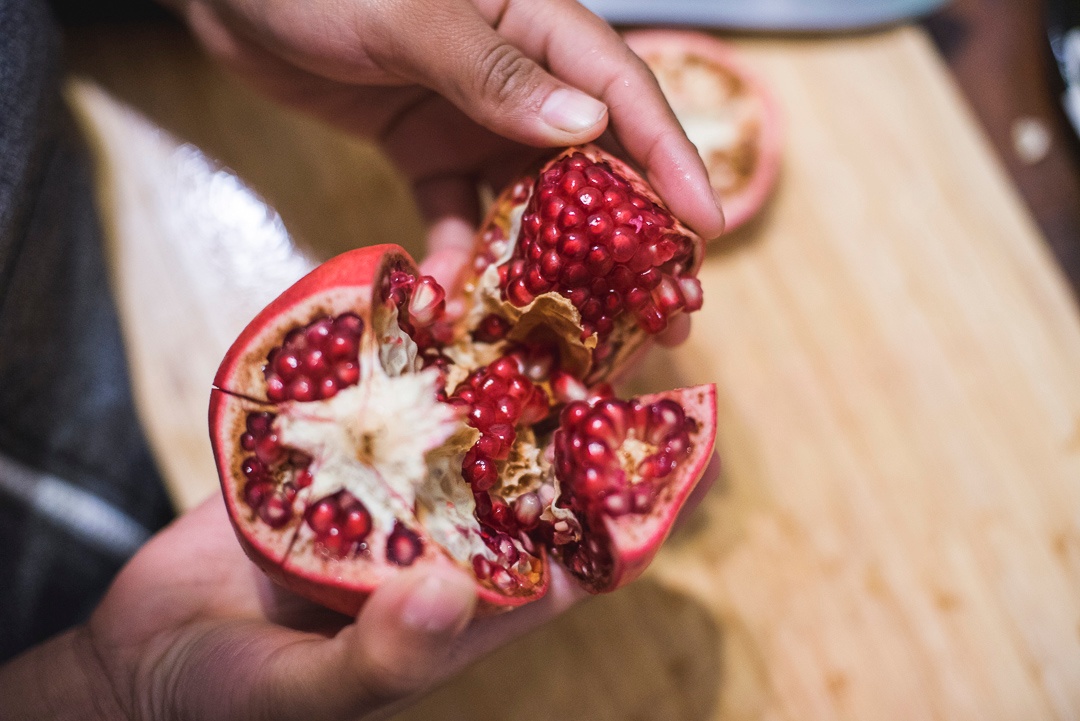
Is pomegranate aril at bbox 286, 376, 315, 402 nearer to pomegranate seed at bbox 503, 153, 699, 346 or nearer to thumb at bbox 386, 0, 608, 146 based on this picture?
pomegranate seed at bbox 503, 153, 699, 346

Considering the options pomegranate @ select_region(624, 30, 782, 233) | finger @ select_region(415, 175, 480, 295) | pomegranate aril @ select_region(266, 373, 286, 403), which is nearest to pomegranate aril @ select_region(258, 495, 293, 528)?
pomegranate aril @ select_region(266, 373, 286, 403)

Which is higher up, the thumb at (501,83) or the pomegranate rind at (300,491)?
the thumb at (501,83)

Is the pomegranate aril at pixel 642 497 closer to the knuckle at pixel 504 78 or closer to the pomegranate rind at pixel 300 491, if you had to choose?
the pomegranate rind at pixel 300 491

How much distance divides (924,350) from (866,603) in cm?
51

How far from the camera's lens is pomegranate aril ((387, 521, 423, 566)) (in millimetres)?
850

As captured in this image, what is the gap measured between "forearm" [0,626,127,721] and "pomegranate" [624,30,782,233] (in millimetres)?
1310

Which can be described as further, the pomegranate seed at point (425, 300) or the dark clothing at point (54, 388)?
the dark clothing at point (54, 388)

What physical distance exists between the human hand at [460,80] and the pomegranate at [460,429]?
0.08 m

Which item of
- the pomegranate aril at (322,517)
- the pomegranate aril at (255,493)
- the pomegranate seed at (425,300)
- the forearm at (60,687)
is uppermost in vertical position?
the pomegranate seed at (425,300)

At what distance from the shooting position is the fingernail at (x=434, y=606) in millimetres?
683

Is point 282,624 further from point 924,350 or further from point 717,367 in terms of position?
point 924,350

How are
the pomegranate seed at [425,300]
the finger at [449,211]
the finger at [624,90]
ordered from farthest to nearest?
1. the finger at [449,211]
2. the finger at [624,90]
3. the pomegranate seed at [425,300]

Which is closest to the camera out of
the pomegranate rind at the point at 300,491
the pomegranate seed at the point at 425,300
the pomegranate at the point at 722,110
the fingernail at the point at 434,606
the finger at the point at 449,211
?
the fingernail at the point at 434,606

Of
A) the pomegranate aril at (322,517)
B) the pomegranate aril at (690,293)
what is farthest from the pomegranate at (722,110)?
the pomegranate aril at (322,517)
